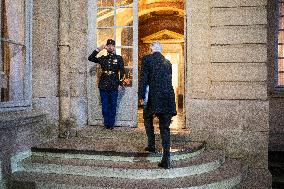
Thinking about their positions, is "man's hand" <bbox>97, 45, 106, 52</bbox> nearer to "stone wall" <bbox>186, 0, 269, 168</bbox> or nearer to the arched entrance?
the arched entrance

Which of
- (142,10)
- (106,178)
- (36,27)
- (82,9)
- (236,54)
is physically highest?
(142,10)

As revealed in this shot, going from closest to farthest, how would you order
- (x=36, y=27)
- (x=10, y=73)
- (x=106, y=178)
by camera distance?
(x=106, y=178) → (x=10, y=73) → (x=36, y=27)

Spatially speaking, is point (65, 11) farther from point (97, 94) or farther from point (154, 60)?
point (154, 60)

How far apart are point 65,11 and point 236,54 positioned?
11.4ft

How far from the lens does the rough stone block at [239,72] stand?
6828mm

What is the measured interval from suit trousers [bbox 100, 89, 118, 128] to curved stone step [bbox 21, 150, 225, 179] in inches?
67.1

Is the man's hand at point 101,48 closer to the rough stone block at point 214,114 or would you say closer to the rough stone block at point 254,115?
the rough stone block at point 214,114

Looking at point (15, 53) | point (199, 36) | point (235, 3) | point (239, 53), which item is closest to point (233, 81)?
point (239, 53)

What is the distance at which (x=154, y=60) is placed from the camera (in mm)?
5293

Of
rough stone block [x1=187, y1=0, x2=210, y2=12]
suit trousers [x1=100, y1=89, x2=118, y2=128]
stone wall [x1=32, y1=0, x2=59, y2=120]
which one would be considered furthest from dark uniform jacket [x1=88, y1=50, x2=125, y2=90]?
rough stone block [x1=187, y1=0, x2=210, y2=12]

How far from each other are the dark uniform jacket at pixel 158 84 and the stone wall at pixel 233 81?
1859mm

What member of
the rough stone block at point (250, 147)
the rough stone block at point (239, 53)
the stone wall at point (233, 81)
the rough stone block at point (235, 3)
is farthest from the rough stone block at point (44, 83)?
the rough stone block at point (250, 147)

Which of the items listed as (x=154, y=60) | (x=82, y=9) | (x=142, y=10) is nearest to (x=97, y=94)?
(x=82, y=9)

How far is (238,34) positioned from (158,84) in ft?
8.27
